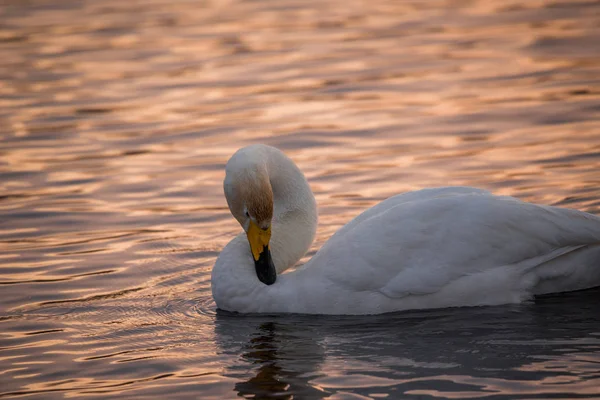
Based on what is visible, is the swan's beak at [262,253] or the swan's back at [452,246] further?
the swan's beak at [262,253]

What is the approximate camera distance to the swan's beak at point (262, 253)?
28.9 ft

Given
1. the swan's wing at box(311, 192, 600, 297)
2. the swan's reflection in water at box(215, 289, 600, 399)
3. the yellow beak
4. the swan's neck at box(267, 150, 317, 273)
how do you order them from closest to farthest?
the swan's reflection in water at box(215, 289, 600, 399) < the swan's wing at box(311, 192, 600, 297) < the yellow beak < the swan's neck at box(267, 150, 317, 273)

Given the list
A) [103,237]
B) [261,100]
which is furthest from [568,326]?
[261,100]

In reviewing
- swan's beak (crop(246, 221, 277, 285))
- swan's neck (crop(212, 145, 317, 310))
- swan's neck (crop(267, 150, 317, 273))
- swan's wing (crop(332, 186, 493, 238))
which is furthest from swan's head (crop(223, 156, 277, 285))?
swan's wing (crop(332, 186, 493, 238))

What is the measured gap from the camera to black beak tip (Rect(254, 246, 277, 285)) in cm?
888

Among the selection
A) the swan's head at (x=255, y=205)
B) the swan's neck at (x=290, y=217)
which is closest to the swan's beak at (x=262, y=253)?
the swan's head at (x=255, y=205)

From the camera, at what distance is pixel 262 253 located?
888 centimetres

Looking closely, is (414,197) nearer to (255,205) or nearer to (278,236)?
(278,236)

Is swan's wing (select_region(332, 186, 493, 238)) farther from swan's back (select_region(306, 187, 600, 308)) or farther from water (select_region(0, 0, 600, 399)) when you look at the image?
water (select_region(0, 0, 600, 399))

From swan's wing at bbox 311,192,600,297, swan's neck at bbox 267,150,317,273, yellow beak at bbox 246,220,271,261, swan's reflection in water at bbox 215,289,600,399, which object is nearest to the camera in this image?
swan's reflection in water at bbox 215,289,600,399

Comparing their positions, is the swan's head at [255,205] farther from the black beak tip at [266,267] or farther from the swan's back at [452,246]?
the swan's back at [452,246]

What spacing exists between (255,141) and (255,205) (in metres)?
5.03

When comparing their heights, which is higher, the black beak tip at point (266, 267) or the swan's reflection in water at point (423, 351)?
the black beak tip at point (266, 267)

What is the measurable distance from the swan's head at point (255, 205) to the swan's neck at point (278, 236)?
0.15 metres
